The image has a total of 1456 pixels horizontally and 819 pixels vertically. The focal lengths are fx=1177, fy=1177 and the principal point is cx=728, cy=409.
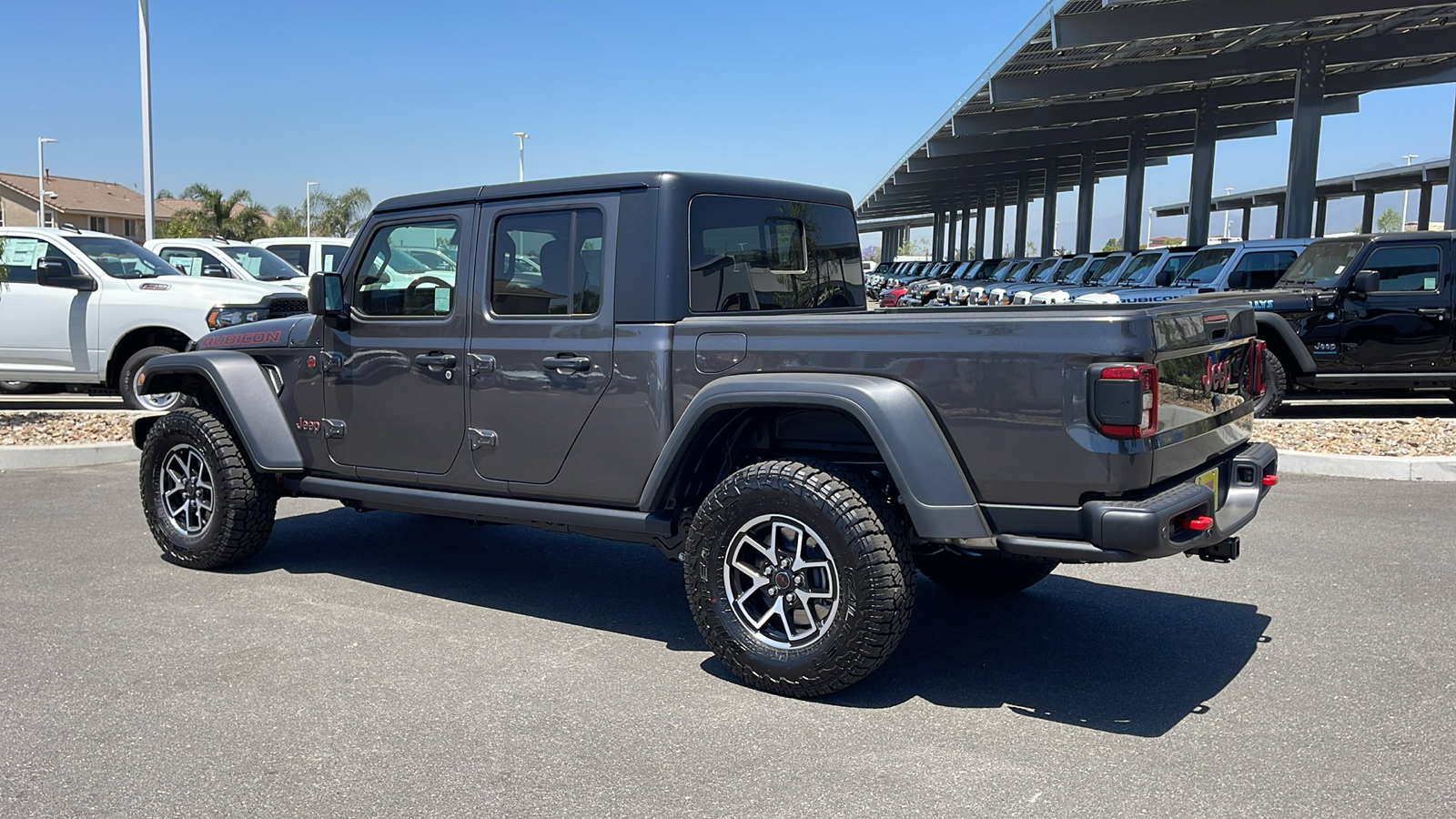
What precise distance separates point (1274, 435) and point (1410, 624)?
5101mm

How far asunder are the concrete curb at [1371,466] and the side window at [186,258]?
→ 13065mm

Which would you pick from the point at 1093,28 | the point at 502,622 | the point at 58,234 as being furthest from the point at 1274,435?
the point at 1093,28

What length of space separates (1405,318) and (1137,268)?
8.49 metres

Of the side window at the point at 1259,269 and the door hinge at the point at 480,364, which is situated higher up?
the side window at the point at 1259,269

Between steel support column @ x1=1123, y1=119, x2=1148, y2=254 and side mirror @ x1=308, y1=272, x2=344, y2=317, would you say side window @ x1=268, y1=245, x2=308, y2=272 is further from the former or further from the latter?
steel support column @ x1=1123, y1=119, x2=1148, y2=254

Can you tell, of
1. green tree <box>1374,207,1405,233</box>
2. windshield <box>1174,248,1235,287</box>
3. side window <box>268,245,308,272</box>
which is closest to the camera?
windshield <box>1174,248,1235,287</box>

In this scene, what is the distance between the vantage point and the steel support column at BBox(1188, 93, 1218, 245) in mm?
35000

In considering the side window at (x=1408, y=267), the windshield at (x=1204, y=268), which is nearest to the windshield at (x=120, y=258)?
the windshield at (x=1204, y=268)

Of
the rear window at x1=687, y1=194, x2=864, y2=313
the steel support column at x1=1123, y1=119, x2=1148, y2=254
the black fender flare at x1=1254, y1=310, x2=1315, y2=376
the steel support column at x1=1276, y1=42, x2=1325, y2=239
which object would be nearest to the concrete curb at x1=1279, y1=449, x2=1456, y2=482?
the black fender flare at x1=1254, y1=310, x2=1315, y2=376

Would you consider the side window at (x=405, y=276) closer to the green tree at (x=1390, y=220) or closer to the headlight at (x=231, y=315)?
the headlight at (x=231, y=315)

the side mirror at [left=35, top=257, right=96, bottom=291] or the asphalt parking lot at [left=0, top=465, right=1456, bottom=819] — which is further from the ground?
the side mirror at [left=35, top=257, right=96, bottom=291]

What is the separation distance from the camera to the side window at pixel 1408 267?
1138 cm

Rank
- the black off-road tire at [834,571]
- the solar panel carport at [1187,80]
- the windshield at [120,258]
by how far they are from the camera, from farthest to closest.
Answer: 1. the solar panel carport at [1187,80]
2. the windshield at [120,258]
3. the black off-road tire at [834,571]

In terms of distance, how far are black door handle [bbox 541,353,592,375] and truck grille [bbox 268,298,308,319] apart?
7613mm
